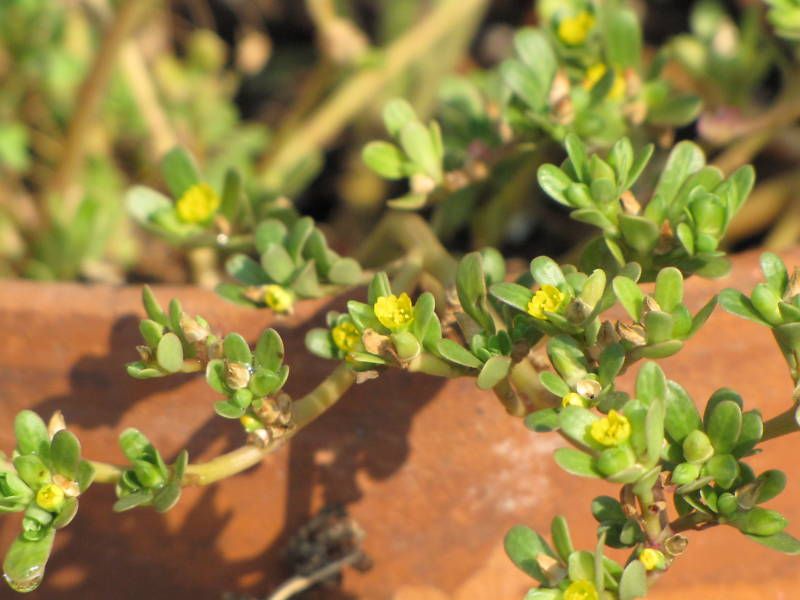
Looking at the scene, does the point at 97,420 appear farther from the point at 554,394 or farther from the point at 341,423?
the point at 554,394

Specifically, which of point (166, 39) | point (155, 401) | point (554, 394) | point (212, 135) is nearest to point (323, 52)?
point (212, 135)

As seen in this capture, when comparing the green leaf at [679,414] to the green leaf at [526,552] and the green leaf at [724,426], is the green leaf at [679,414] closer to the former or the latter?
the green leaf at [724,426]

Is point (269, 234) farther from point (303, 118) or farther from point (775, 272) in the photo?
point (303, 118)

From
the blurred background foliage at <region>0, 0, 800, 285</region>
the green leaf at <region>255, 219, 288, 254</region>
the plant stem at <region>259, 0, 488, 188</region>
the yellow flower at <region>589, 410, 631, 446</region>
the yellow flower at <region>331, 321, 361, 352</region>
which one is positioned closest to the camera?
the yellow flower at <region>589, 410, 631, 446</region>

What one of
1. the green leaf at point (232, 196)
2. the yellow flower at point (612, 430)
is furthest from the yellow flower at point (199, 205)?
the yellow flower at point (612, 430)

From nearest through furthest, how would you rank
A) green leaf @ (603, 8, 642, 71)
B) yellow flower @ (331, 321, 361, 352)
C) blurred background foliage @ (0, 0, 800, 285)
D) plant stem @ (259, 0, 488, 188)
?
yellow flower @ (331, 321, 361, 352)
green leaf @ (603, 8, 642, 71)
blurred background foliage @ (0, 0, 800, 285)
plant stem @ (259, 0, 488, 188)

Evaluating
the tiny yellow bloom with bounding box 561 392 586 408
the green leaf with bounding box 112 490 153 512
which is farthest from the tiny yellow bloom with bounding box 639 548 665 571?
the green leaf with bounding box 112 490 153 512

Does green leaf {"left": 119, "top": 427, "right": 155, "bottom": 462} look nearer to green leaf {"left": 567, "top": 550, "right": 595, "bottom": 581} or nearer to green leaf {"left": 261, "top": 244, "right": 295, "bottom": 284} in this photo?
green leaf {"left": 261, "top": 244, "right": 295, "bottom": 284}
